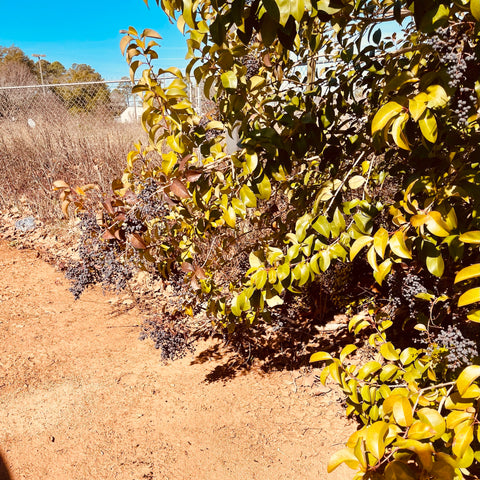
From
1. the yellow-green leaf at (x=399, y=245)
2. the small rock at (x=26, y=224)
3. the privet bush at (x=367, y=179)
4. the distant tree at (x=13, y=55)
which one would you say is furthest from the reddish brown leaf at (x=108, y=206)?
the distant tree at (x=13, y=55)

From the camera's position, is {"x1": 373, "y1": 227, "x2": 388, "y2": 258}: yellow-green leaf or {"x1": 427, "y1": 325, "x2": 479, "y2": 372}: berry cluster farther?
{"x1": 427, "y1": 325, "x2": 479, "y2": 372}: berry cluster

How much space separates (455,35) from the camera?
1.26m

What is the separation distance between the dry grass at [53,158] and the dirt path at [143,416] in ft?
10.2

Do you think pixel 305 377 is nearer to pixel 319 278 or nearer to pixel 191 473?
pixel 319 278

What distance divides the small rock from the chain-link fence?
2.75 metres

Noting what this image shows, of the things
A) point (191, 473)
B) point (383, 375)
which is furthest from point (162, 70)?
point (191, 473)

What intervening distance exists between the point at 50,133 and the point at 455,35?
7086 millimetres

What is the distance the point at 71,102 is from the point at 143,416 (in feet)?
28.0

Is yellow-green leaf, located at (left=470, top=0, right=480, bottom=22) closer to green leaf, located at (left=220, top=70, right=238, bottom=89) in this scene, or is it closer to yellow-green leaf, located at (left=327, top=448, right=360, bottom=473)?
green leaf, located at (left=220, top=70, right=238, bottom=89)

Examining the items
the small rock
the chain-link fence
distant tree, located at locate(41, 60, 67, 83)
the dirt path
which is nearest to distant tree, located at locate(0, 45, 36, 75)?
distant tree, located at locate(41, 60, 67, 83)

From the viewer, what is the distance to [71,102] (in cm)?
900

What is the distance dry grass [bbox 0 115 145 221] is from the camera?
5.95 m

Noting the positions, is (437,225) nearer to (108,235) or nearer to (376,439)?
(376,439)

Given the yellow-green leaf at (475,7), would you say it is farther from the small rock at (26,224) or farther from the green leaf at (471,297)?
the small rock at (26,224)
